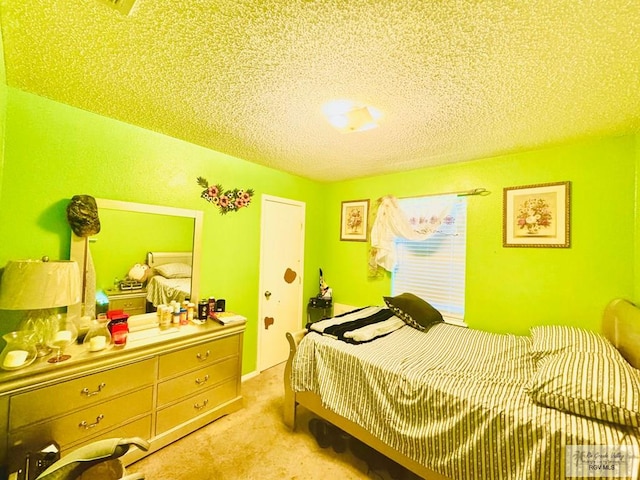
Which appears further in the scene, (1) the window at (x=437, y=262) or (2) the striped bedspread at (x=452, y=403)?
(1) the window at (x=437, y=262)

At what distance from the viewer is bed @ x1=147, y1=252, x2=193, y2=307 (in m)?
2.18

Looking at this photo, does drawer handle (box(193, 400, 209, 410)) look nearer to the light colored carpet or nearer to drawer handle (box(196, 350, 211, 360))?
the light colored carpet

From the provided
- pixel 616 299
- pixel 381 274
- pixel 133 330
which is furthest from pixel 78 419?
pixel 616 299

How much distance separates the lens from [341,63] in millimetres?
1287

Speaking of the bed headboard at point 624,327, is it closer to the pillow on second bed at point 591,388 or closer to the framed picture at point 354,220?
the pillow on second bed at point 591,388

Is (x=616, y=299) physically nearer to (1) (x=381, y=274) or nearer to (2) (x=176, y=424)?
(1) (x=381, y=274)

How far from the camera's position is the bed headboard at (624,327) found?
1.51m

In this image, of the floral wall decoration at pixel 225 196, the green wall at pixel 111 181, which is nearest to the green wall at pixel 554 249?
the floral wall decoration at pixel 225 196

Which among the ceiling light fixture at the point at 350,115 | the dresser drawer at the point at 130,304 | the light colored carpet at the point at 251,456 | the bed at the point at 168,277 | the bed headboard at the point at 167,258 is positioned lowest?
the light colored carpet at the point at 251,456

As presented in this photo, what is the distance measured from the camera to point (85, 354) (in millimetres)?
1571

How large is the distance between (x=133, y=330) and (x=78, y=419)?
607 mm

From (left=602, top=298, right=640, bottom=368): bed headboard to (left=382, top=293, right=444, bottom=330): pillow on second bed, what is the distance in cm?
120

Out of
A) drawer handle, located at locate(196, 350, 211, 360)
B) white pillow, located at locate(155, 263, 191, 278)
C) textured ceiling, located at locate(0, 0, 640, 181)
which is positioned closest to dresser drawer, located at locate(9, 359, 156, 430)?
drawer handle, located at locate(196, 350, 211, 360)

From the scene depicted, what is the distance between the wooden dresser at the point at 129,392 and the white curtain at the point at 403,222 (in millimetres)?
Answer: 1842
